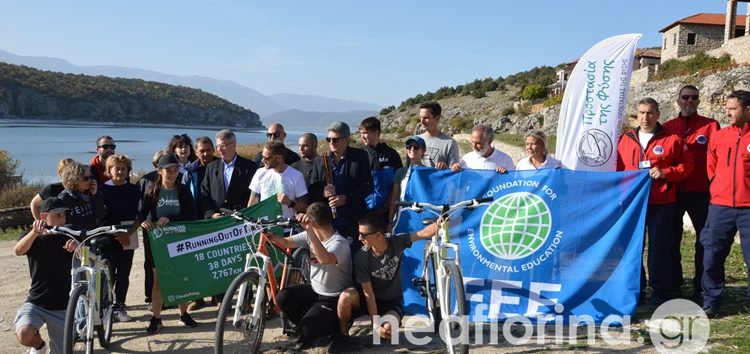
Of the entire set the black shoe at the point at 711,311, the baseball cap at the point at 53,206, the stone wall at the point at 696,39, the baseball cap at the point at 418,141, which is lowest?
the black shoe at the point at 711,311

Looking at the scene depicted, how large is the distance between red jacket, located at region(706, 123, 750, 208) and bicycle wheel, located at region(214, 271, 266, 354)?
14.5ft

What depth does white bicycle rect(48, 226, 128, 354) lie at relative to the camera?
15.7 ft

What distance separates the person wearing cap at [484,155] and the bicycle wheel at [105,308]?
3.69 m

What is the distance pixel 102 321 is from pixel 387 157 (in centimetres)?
336

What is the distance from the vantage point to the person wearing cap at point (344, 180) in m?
6.40

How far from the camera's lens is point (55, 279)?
16.9 ft

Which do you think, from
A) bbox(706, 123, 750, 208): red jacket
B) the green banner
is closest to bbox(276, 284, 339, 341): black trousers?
the green banner

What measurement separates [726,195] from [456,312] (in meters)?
3.00

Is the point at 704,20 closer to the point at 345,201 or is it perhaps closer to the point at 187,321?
the point at 345,201

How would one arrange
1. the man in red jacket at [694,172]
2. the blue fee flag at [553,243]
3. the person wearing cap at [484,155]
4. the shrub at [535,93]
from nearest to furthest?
the blue fee flag at [553,243], the man in red jacket at [694,172], the person wearing cap at [484,155], the shrub at [535,93]

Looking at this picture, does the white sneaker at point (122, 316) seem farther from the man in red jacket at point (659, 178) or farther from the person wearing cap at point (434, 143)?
the man in red jacket at point (659, 178)

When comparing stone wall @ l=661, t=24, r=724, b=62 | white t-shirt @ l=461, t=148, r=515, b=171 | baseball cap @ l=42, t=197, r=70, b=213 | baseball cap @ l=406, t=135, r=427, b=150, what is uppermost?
stone wall @ l=661, t=24, r=724, b=62

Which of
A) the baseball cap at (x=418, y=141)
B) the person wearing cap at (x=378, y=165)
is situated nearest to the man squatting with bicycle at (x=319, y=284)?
the person wearing cap at (x=378, y=165)

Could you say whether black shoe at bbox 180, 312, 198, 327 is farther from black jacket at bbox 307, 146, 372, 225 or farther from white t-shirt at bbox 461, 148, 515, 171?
white t-shirt at bbox 461, 148, 515, 171
